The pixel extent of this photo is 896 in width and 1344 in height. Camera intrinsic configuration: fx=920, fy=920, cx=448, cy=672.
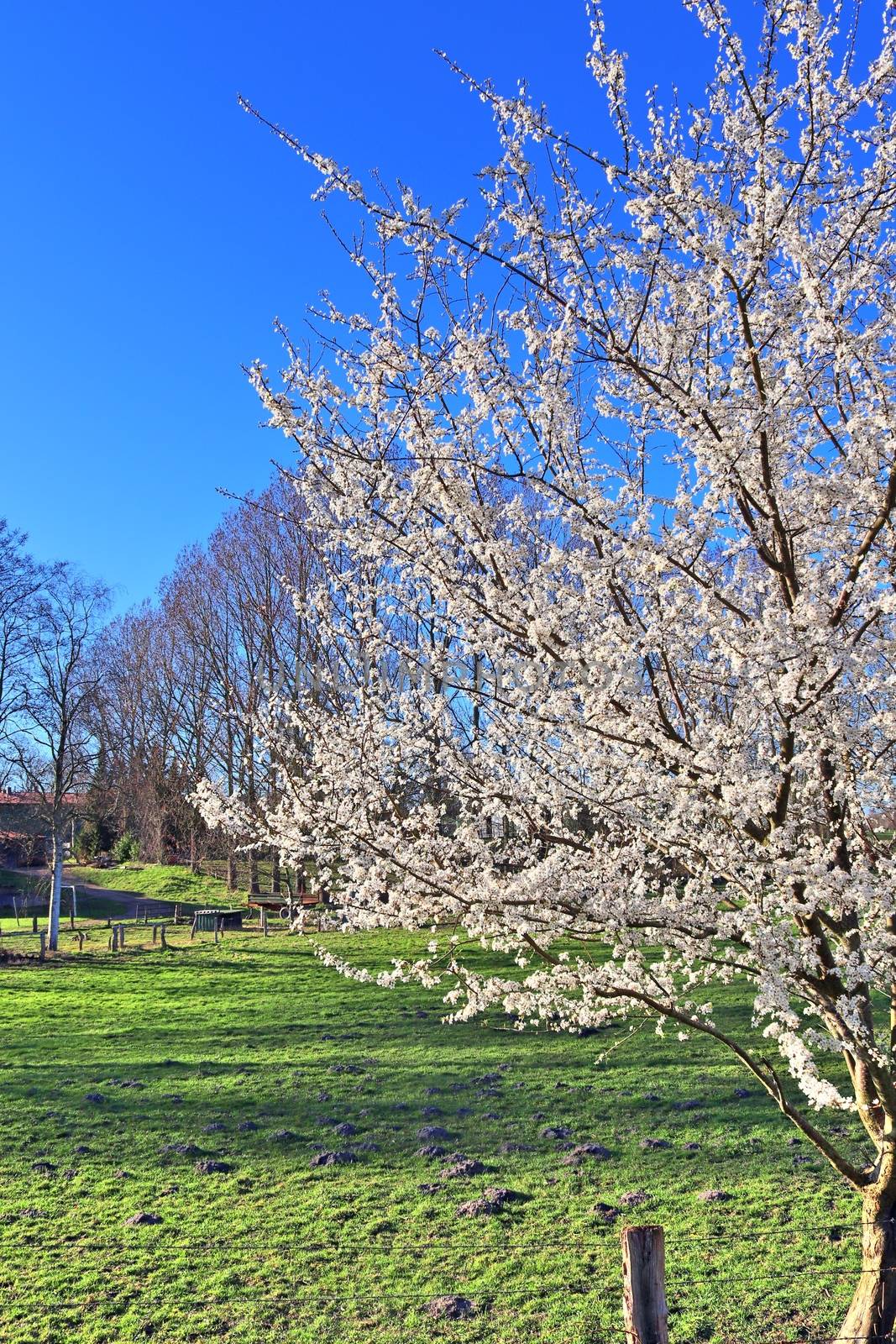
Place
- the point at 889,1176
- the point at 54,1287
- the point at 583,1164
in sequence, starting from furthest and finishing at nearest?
the point at 583,1164 → the point at 54,1287 → the point at 889,1176

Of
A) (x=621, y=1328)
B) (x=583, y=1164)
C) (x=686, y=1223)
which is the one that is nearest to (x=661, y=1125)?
(x=583, y=1164)

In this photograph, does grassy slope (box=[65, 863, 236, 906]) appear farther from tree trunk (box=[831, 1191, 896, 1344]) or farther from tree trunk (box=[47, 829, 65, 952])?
tree trunk (box=[831, 1191, 896, 1344])

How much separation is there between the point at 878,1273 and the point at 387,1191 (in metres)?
4.83

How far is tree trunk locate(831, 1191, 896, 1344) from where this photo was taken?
3.78 meters

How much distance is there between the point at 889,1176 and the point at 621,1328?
8.30ft

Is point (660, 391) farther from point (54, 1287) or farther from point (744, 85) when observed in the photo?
point (54, 1287)

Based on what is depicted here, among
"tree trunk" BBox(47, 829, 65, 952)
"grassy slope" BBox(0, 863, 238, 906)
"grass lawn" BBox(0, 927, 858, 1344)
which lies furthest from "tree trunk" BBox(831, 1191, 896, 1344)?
"grassy slope" BBox(0, 863, 238, 906)

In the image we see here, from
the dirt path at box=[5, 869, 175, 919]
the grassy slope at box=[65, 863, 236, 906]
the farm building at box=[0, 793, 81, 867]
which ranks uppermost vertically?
the farm building at box=[0, 793, 81, 867]

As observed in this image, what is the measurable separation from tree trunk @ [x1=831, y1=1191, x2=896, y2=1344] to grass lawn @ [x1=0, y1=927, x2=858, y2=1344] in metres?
1.34

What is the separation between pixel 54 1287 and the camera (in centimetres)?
617

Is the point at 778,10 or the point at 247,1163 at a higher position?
the point at 778,10

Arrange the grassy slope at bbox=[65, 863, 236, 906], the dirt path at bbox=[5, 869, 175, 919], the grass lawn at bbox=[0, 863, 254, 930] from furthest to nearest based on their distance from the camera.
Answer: the grassy slope at bbox=[65, 863, 236, 906]
the grass lawn at bbox=[0, 863, 254, 930]
the dirt path at bbox=[5, 869, 175, 919]

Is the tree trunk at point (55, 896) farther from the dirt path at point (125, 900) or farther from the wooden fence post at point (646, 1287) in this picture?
the wooden fence post at point (646, 1287)

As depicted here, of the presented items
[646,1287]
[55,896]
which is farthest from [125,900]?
[646,1287]
